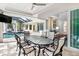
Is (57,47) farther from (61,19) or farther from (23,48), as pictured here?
(23,48)

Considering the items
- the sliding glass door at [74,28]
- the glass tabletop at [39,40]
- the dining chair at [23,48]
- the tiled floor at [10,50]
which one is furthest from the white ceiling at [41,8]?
the tiled floor at [10,50]

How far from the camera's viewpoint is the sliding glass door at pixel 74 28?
2.65m

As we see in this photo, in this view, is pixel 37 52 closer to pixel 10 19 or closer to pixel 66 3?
pixel 10 19

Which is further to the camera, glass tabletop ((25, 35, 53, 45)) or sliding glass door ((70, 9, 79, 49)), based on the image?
glass tabletop ((25, 35, 53, 45))

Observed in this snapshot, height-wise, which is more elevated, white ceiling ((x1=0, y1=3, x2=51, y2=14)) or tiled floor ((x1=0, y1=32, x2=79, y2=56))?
white ceiling ((x1=0, y1=3, x2=51, y2=14))

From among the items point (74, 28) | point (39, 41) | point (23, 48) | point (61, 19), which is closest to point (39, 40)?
point (39, 41)

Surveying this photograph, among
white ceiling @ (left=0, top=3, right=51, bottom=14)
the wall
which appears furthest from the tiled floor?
white ceiling @ (left=0, top=3, right=51, bottom=14)

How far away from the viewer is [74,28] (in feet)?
8.81

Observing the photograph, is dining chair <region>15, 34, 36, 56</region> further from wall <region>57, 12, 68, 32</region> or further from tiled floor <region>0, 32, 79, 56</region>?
wall <region>57, 12, 68, 32</region>

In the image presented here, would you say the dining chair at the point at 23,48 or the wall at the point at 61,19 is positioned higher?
the wall at the point at 61,19

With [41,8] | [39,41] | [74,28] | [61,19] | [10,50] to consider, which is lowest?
[10,50]

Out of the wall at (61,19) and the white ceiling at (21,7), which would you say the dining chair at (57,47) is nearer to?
the wall at (61,19)

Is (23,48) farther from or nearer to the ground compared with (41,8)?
nearer to the ground

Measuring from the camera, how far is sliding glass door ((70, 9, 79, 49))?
104 inches
